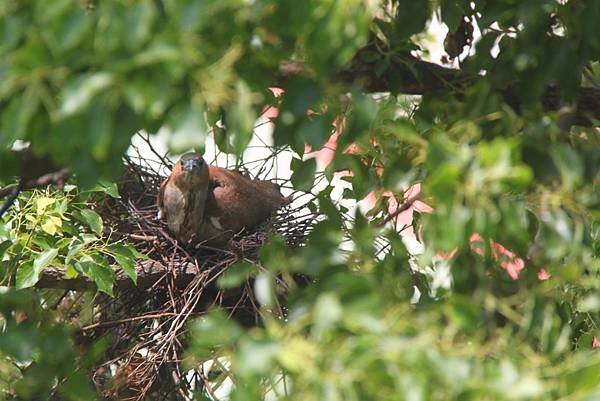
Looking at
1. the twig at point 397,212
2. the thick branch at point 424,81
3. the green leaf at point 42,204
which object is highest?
the thick branch at point 424,81

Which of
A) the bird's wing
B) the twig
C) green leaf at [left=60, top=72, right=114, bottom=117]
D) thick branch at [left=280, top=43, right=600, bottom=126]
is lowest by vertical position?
the bird's wing

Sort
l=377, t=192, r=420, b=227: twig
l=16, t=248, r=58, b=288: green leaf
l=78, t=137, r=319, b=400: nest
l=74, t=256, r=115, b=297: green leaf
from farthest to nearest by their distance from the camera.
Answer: l=78, t=137, r=319, b=400: nest, l=74, t=256, r=115, b=297: green leaf, l=16, t=248, r=58, b=288: green leaf, l=377, t=192, r=420, b=227: twig

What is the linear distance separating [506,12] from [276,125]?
587 mm

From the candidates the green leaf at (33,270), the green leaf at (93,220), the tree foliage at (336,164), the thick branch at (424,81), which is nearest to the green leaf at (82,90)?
the tree foliage at (336,164)

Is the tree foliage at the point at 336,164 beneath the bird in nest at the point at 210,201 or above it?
above

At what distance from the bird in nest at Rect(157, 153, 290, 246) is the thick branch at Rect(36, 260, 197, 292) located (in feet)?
0.48

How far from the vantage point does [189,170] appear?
3895 mm

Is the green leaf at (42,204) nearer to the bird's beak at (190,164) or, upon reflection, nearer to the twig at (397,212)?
the bird's beak at (190,164)

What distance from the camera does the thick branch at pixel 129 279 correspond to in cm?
329

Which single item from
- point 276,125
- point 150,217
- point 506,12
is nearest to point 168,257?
point 150,217

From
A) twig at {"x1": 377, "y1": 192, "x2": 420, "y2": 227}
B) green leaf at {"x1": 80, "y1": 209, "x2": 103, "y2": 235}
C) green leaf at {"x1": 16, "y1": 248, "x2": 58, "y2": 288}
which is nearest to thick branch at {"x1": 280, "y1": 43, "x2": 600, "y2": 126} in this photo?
twig at {"x1": 377, "y1": 192, "x2": 420, "y2": 227}

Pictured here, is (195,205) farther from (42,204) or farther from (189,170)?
(42,204)

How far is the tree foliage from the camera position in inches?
52.1

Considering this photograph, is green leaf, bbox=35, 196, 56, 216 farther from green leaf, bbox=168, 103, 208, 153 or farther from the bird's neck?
green leaf, bbox=168, 103, 208, 153
